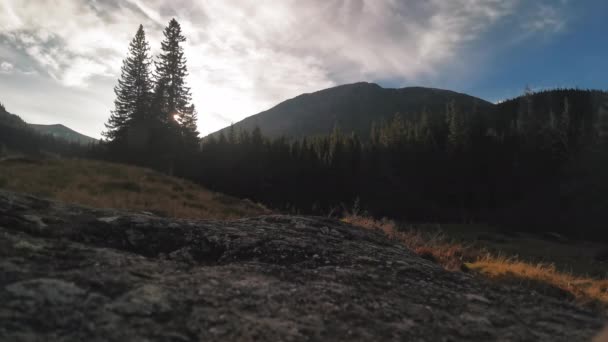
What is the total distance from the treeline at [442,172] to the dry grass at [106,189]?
122 feet

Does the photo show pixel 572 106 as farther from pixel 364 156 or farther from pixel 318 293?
pixel 318 293

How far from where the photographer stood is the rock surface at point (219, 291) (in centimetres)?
170

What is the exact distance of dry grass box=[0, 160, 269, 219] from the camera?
9.73 meters

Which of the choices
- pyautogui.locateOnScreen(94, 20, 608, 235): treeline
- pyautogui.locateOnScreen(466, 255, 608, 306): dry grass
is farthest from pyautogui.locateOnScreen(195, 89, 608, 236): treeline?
pyautogui.locateOnScreen(466, 255, 608, 306): dry grass

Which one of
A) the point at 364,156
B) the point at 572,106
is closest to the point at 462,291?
the point at 364,156

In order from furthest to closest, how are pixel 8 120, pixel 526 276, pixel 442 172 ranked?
pixel 8 120 < pixel 442 172 < pixel 526 276

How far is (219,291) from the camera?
221 cm

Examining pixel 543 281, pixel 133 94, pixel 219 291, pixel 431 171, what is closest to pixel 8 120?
pixel 133 94

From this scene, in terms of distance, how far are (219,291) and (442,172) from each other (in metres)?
78.4

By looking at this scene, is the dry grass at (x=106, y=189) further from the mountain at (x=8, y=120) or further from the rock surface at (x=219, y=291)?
the mountain at (x=8, y=120)

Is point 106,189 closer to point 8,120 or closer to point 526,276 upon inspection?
point 526,276

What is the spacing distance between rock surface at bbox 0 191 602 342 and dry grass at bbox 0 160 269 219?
6286mm

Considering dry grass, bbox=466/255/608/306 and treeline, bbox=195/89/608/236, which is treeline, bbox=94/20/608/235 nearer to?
treeline, bbox=195/89/608/236

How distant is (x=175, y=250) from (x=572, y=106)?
578ft
